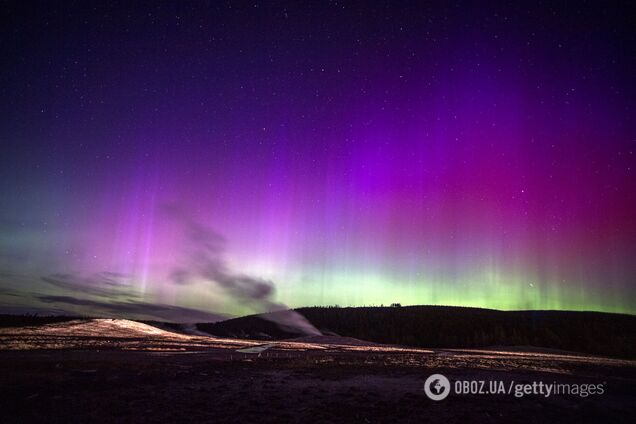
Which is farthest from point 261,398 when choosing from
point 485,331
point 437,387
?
point 485,331

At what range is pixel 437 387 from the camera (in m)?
14.3

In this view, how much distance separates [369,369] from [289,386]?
25.7 feet

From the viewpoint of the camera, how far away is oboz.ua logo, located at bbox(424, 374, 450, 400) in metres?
12.7

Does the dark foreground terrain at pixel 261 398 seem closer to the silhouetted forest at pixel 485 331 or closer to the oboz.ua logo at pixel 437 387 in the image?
the oboz.ua logo at pixel 437 387

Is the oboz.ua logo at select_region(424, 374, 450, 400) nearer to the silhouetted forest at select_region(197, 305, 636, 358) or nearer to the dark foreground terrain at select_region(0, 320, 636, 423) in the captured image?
the dark foreground terrain at select_region(0, 320, 636, 423)

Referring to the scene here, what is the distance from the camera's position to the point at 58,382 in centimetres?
1374

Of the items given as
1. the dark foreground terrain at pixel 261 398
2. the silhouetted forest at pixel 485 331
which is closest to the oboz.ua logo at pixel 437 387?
the dark foreground terrain at pixel 261 398

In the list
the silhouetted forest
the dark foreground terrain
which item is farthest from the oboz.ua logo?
the silhouetted forest

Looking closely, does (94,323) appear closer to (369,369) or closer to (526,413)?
(369,369)

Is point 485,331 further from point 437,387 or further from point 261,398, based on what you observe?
point 261,398

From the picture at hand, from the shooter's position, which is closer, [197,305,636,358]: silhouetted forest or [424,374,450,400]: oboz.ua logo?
[424,374,450,400]: oboz.ua logo

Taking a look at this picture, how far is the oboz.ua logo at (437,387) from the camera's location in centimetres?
1271

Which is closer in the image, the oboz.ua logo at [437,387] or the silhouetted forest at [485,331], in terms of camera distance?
the oboz.ua logo at [437,387]

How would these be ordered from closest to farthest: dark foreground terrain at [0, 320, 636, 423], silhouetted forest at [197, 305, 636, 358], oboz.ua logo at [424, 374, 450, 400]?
dark foreground terrain at [0, 320, 636, 423], oboz.ua logo at [424, 374, 450, 400], silhouetted forest at [197, 305, 636, 358]
